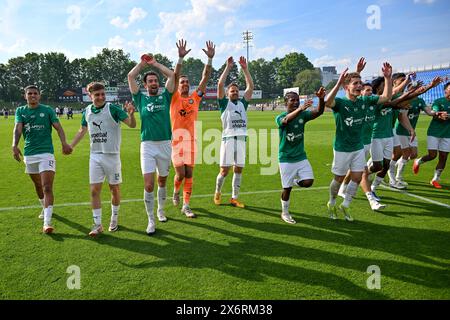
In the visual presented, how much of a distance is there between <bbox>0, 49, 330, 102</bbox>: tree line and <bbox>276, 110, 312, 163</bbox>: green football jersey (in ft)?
263

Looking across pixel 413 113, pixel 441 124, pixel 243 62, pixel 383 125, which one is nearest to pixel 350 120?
pixel 383 125

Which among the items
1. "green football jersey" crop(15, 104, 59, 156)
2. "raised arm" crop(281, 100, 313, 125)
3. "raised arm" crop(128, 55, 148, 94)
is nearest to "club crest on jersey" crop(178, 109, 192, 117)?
"raised arm" crop(128, 55, 148, 94)

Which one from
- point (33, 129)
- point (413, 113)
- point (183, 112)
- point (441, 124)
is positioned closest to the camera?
point (33, 129)

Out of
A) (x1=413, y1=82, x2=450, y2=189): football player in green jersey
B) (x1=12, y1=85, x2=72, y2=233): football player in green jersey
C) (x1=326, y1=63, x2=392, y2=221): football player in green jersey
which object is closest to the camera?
(x1=12, y1=85, x2=72, y2=233): football player in green jersey

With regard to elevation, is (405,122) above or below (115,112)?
below

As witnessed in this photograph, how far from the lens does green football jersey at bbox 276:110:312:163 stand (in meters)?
5.32

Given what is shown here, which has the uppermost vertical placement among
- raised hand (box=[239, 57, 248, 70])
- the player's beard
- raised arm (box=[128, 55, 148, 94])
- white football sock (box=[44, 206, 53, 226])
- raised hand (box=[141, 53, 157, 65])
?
raised hand (box=[239, 57, 248, 70])

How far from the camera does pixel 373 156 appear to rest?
668 centimetres

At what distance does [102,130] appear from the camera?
5.02m

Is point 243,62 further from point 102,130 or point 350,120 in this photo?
point 102,130

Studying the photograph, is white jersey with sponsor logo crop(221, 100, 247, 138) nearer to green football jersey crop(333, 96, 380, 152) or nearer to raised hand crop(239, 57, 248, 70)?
raised hand crop(239, 57, 248, 70)

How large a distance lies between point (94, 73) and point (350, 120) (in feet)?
350
